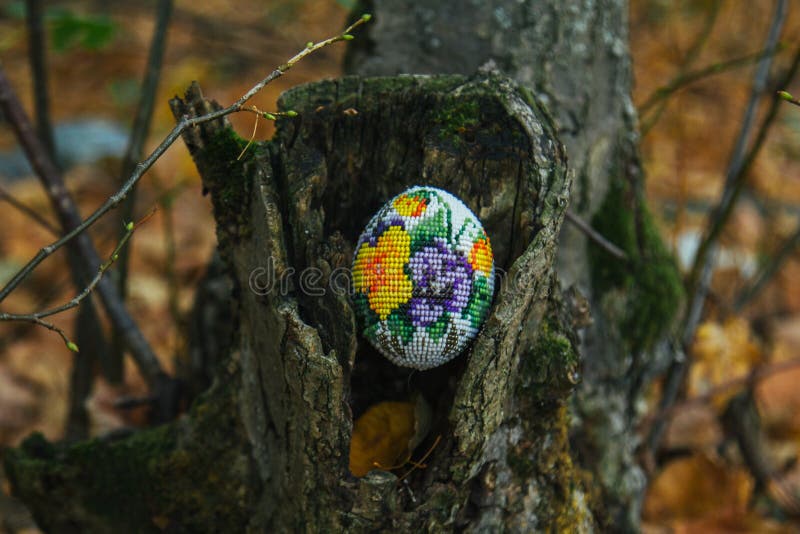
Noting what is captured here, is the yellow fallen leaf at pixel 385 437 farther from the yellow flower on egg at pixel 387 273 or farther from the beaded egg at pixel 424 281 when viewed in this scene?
the yellow flower on egg at pixel 387 273

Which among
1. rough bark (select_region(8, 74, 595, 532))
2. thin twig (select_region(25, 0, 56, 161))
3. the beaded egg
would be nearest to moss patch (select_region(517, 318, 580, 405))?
rough bark (select_region(8, 74, 595, 532))

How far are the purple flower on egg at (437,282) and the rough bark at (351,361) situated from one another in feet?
0.37

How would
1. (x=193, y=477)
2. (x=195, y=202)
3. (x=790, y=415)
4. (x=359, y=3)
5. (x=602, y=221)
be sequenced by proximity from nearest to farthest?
1. (x=193, y=477)
2. (x=602, y=221)
3. (x=359, y=3)
4. (x=790, y=415)
5. (x=195, y=202)

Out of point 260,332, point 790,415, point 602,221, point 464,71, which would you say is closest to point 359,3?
point 464,71

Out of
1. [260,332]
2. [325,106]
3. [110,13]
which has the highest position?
[110,13]

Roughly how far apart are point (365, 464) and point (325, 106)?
2.92 ft

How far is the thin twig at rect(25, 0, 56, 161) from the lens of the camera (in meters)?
2.95

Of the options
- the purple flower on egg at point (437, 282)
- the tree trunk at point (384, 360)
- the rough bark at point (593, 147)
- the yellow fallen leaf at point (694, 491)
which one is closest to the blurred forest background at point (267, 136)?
the yellow fallen leaf at point (694, 491)

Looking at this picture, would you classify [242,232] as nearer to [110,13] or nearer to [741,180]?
[741,180]

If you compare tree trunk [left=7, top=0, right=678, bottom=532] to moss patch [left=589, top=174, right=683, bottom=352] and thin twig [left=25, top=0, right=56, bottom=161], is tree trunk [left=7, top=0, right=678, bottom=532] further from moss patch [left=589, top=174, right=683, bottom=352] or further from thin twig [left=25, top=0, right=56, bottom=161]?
thin twig [left=25, top=0, right=56, bottom=161]

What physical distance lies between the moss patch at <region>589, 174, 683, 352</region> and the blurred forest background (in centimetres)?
47

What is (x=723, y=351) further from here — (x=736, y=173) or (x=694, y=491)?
(x=736, y=173)

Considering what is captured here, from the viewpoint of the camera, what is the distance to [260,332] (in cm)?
190

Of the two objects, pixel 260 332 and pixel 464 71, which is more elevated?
pixel 464 71
